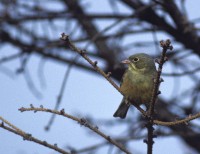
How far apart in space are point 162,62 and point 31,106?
2.04ft

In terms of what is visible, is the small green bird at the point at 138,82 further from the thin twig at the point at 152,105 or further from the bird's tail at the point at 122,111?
the thin twig at the point at 152,105

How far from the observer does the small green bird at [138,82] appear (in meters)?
3.18

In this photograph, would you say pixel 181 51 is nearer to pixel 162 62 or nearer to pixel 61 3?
pixel 61 3

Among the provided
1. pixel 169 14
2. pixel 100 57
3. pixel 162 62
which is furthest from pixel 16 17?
pixel 162 62

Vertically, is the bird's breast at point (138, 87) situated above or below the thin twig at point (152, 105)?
above

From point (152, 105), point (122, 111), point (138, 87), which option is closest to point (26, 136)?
point (152, 105)

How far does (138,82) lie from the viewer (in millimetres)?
3295

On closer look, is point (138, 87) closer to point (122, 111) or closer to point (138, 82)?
point (138, 82)

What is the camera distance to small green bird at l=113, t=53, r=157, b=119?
3.18m

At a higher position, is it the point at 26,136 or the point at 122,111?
the point at 122,111

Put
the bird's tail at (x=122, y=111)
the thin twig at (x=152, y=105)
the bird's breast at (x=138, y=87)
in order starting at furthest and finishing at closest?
the bird's tail at (x=122, y=111) < the bird's breast at (x=138, y=87) < the thin twig at (x=152, y=105)

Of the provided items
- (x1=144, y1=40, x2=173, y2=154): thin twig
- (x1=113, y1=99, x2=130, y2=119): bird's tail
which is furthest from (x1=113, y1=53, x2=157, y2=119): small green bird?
(x1=144, y1=40, x2=173, y2=154): thin twig

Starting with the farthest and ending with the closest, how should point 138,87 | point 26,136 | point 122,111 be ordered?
point 122,111, point 138,87, point 26,136

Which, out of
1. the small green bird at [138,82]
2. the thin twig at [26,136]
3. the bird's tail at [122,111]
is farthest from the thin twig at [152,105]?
the bird's tail at [122,111]
